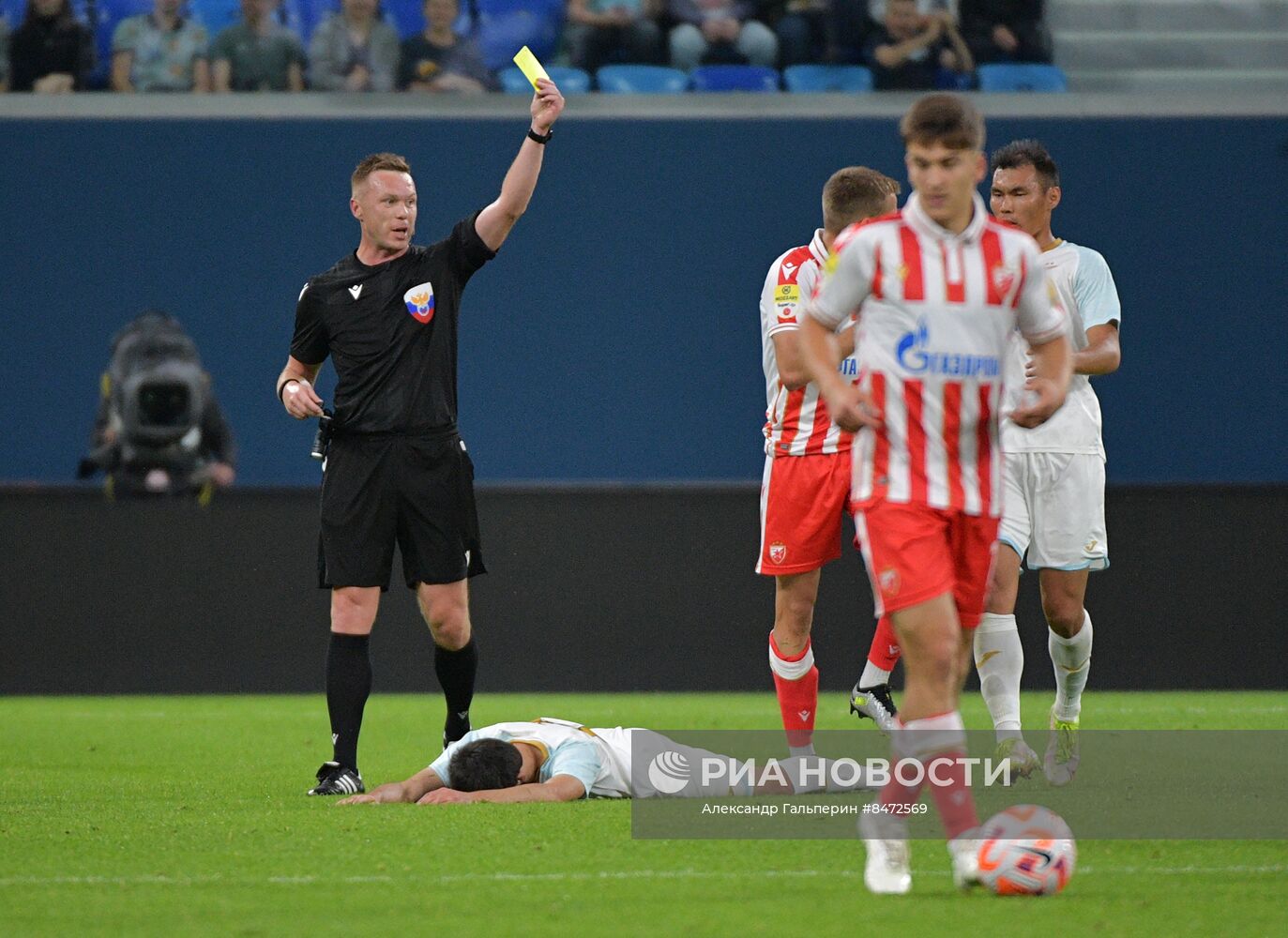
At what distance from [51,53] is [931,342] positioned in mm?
10370

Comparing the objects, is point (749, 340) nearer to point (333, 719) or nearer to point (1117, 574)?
point (1117, 574)

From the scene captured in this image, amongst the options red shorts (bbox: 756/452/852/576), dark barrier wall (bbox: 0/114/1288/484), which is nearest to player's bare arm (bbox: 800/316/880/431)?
red shorts (bbox: 756/452/852/576)

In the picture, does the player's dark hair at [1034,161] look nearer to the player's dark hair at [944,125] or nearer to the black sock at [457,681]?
the player's dark hair at [944,125]

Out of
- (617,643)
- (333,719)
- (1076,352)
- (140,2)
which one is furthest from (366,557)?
(140,2)

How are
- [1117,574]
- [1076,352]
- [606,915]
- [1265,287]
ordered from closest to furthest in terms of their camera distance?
[606,915], [1076,352], [1117,574], [1265,287]

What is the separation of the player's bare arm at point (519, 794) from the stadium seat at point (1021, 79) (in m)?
8.63

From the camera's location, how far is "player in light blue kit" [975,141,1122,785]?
5656mm

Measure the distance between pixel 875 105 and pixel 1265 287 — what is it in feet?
9.40

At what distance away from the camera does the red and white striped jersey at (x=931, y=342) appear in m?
3.74

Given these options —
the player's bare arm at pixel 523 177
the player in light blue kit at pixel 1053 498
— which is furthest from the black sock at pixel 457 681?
the player in light blue kit at pixel 1053 498

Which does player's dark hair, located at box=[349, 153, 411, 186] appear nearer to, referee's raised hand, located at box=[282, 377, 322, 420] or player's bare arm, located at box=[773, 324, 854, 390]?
referee's raised hand, located at box=[282, 377, 322, 420]

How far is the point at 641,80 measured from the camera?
42.2ft

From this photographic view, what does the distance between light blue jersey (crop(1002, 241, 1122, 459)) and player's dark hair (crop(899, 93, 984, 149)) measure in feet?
5.86

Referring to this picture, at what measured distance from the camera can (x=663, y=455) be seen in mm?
12359
